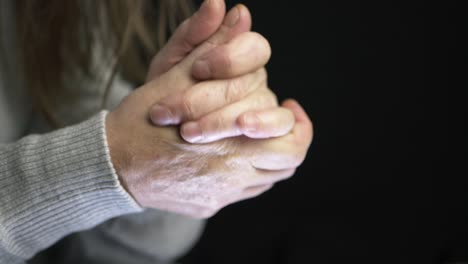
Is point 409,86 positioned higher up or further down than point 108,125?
further down

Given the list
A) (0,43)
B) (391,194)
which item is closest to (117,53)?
(0,43)

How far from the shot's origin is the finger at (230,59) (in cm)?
54

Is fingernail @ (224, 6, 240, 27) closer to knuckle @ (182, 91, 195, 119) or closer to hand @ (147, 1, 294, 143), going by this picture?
hand @ (147, 1, 294, 143)

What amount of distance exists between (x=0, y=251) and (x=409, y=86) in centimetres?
83

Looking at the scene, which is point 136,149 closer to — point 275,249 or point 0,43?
point 0,43

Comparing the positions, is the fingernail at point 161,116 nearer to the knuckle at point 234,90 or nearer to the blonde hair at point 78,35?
the knuckle at point 234,90

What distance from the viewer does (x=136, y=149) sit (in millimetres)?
554

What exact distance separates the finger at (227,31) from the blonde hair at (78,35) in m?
0.22

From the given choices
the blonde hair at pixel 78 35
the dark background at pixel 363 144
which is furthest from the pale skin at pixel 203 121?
the dark background at pixel 363 144

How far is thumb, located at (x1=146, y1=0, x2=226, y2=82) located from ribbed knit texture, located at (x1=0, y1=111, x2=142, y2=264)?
0.10m

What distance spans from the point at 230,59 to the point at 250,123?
8 cm

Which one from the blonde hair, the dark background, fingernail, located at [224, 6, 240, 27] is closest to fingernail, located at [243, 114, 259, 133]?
fingernail, located at [224, 6, 240, 27]

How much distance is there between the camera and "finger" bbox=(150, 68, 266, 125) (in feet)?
1.75

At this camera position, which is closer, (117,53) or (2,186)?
(2,186)
